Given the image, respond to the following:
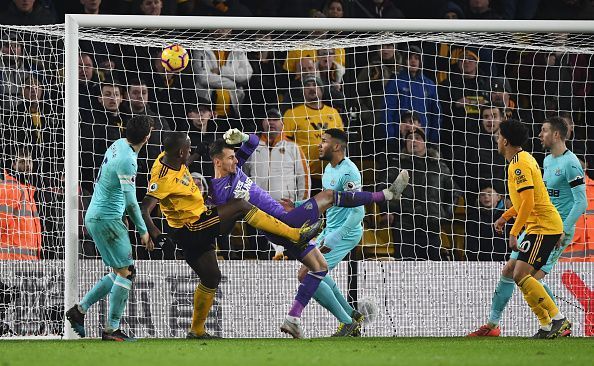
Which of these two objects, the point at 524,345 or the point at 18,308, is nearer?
the point at 524,345

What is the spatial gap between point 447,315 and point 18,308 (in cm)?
482

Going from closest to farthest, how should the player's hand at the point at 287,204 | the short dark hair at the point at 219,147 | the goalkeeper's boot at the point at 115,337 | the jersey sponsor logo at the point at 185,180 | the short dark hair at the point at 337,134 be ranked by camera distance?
the goalkeeper's boot at the point at 115,337 < the jersey sponsor logo at the point at 185,180 < the short dark hair at the point at 219,147 < the short dark hair at the point at 337,134 < the player's hand at the point at 287,204

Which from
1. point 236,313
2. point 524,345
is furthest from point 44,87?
point 524,345

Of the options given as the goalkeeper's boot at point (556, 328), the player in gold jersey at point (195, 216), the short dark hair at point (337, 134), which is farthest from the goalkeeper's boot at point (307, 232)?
the goalkeeper's boot at point (556, 328)

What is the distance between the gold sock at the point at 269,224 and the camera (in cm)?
1061

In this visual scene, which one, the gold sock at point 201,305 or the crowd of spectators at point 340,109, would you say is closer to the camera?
the gold sock at point 201,305

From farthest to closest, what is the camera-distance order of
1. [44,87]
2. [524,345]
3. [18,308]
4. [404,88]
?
[404,88]
[44,87]
[18,308]
[524,345]

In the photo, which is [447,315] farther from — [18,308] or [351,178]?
[18,308]

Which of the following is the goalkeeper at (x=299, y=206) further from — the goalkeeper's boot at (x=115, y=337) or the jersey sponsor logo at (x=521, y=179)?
the goalkeeper's boot at (x=115, y=337)

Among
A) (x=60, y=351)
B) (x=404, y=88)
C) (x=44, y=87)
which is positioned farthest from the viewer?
(x=404, y=88)

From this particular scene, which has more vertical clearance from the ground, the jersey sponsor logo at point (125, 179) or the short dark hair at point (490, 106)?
the short dark hair at point (490, 106)

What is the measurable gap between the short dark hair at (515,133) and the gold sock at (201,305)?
3.30 m

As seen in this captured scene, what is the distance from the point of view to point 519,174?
1017 cm

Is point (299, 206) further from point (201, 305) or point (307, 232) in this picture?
point (201, 305)
